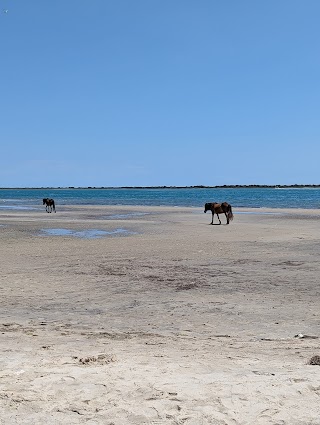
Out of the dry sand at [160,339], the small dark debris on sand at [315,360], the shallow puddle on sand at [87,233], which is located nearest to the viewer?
the dry sand at [160,339]

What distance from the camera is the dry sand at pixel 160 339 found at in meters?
5.22

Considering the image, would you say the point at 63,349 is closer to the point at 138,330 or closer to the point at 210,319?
the point at 138,330

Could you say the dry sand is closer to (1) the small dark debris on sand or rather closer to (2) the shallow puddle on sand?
(1) the small dark debris on sand

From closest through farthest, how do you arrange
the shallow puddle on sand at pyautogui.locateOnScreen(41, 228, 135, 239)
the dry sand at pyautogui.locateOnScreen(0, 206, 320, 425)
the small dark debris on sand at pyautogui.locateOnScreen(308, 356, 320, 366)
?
the dry sand at pyautogui.locateOnScreen(0, 206, 320, 425) → the small dark debris on sand at pyautogui.locateOnScreen(308, 356, 320, 366) → the shallow puddle on sand at pyautogui.locateOnScreen(41, 228, 135, 239)

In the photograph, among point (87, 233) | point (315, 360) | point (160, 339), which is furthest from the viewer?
point (87, 233)

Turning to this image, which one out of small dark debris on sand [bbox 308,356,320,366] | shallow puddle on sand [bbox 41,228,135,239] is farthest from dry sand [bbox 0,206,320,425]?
Answer: shallow puddle on sand [bbox 41,228,135,239]

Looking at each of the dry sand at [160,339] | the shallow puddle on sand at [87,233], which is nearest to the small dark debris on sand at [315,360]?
the dry sand at [160,339]

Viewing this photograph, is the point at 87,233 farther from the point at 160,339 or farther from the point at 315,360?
the point at 315,360

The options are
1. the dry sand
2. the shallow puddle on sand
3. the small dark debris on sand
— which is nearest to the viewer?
the dry sand

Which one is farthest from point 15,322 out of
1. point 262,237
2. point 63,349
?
point 262,237

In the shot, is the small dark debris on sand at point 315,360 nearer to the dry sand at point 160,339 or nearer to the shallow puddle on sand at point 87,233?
the dry sand at point 160,339

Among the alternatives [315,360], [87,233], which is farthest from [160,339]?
[87,233]

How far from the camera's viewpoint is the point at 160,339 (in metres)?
7.84

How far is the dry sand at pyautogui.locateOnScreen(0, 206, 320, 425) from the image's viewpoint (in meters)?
5.22
